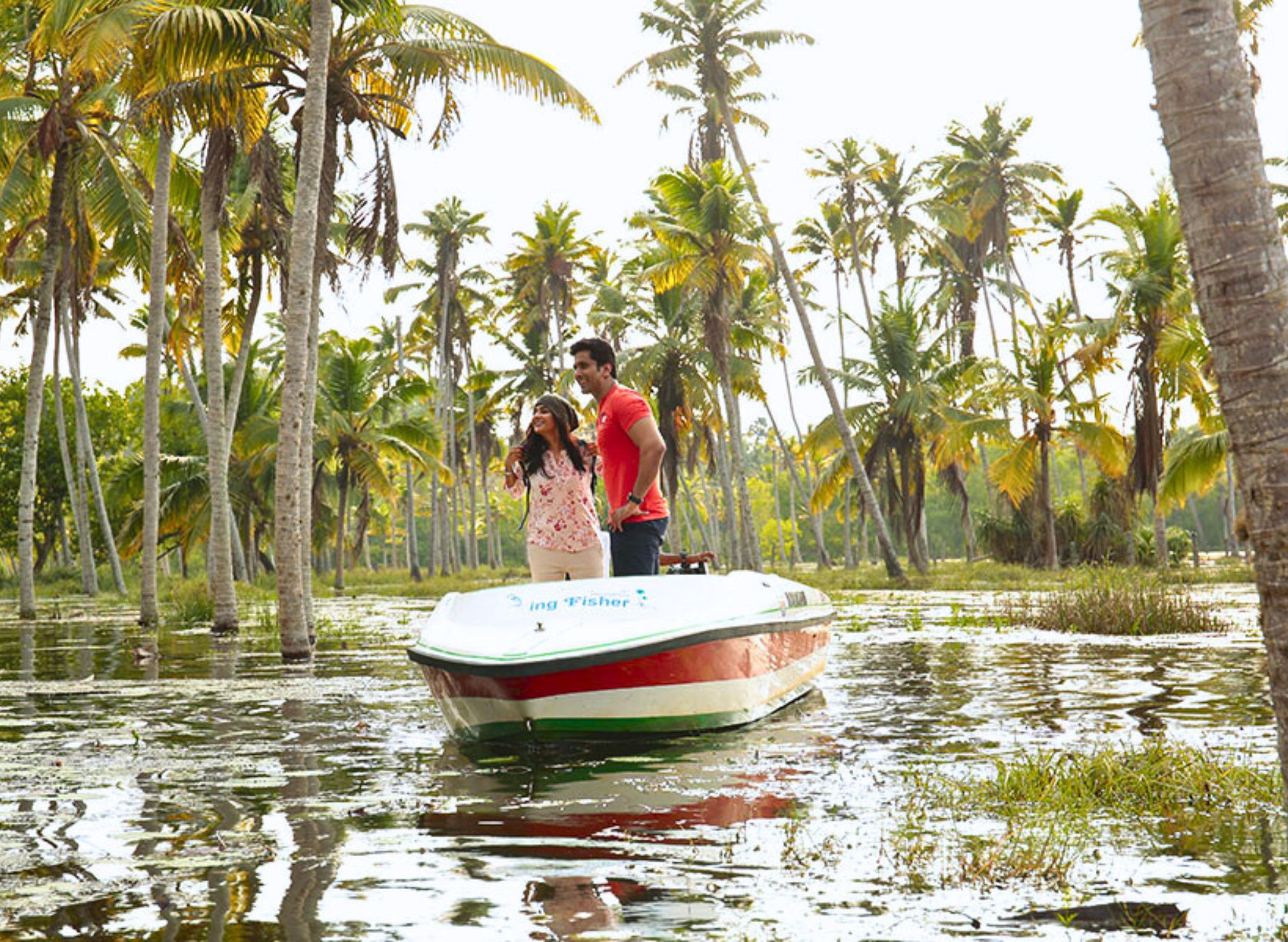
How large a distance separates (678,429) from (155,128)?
23854 mm

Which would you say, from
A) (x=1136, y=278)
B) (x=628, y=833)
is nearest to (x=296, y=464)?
(x=628, y=833)

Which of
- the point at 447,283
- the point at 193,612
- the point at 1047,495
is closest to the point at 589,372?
the point at 193,612

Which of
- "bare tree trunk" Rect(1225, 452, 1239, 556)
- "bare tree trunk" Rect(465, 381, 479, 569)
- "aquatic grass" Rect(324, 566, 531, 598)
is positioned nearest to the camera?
"aquatic grass" Rect(324, 566, 531, 598)

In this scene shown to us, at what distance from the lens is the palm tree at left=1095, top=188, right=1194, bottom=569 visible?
1145 inches

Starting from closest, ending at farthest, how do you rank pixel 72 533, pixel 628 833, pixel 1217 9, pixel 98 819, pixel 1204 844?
pixel 1217 9 → pixel 1204 844 → pixel 628 833 → pixel 98 819 → pixel 72 533

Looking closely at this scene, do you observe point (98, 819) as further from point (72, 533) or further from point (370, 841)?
point (72, 533)

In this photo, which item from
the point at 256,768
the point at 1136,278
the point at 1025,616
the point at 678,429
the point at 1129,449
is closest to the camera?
the point at 256,768

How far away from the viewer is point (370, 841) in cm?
465

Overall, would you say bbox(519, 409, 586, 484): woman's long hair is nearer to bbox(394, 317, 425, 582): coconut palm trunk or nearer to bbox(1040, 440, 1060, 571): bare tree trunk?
bbox(1040, 440, 1060, 571): bare tree trunk

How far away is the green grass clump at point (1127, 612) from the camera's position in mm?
13750

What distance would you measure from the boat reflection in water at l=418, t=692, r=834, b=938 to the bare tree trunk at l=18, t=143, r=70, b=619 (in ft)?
57.9

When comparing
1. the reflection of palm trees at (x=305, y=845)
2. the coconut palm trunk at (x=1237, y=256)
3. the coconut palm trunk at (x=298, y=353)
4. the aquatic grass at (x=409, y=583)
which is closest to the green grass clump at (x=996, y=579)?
the aquatic grass at (x=409, y=583)

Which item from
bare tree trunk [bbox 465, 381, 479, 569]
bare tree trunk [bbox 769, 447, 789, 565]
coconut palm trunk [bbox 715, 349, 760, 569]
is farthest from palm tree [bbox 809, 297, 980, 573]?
bare tree trunk [bbox 769, 447, 789, 565]

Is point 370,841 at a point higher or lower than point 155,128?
lower
